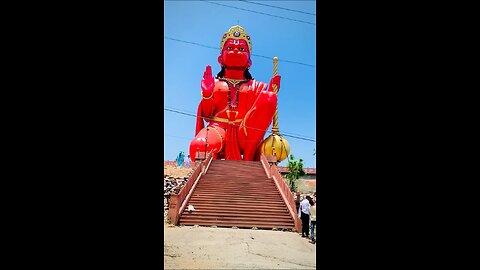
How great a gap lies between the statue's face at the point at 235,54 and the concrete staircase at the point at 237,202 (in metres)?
7.22

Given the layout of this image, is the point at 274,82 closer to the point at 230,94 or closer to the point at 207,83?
the point at 230,94

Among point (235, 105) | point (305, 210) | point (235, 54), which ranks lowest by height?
point (305, 210)

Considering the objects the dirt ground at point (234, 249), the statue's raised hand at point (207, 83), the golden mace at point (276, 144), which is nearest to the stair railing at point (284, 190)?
the dirt ground at point (234, 249)

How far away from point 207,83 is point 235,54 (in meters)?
2.28

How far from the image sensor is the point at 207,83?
20.0 metres

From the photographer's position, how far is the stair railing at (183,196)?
429 inches

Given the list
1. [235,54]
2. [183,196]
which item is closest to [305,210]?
[183,196]

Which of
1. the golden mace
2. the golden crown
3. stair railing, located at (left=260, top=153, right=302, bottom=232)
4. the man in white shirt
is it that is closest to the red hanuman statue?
the golden crown
